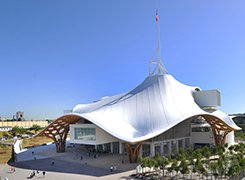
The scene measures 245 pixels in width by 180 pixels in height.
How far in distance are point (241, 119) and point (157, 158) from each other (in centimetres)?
9860

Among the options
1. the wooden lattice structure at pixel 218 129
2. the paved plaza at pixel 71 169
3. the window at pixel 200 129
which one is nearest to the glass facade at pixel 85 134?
the paved plaza at pixel 71 169

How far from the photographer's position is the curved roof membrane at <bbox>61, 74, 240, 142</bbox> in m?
38.2

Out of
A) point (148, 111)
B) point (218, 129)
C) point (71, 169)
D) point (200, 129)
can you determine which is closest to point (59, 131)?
point (71, 169)

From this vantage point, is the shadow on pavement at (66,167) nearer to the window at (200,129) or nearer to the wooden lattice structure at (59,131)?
the wooden lattice structure at (59,131)

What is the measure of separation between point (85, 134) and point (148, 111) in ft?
39.7

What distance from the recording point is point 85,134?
43312 millimetres

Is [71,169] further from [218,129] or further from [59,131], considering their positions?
[218,129]

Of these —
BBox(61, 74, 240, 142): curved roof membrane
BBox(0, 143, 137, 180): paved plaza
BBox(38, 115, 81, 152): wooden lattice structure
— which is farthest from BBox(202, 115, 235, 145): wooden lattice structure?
BBox(38, 115, 81, 152): wooden lattice structure

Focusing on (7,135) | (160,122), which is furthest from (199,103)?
(7,135)

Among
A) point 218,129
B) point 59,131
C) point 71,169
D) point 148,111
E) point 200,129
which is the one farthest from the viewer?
point 200,129

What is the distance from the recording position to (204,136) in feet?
177

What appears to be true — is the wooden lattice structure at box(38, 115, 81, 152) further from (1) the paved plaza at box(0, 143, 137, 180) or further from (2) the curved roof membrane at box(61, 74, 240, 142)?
(1) the paved plaza at box(0, 143, 137, 180)

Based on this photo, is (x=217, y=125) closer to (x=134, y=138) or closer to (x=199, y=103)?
(x=199, y=103)

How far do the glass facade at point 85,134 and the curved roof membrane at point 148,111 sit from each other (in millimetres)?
2995
